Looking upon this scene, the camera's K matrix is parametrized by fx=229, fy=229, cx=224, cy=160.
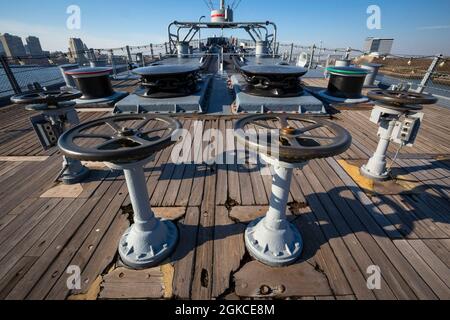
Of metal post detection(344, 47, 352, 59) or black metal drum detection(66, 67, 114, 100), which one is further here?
metal post detection(344, 47, 352, 59)

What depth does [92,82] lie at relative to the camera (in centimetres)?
686

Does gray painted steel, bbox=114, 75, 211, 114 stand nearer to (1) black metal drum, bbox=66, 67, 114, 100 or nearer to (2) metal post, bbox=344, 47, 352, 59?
(1) black metal drum, bbox=66, 67, 114, 100

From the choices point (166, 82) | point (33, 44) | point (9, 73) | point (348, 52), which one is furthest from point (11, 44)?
point (348, 52)

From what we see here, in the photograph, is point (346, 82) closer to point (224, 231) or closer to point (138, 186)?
point (224, 231)

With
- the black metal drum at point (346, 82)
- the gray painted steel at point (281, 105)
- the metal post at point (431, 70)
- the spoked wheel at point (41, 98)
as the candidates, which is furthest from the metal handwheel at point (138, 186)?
the metal post at point (431, 70)

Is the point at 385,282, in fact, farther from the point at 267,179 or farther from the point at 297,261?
the point at 267,179

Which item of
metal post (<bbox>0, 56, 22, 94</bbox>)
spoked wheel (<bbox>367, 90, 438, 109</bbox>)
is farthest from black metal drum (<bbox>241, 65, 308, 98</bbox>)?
metal post (<bbox>0, 56, 22, 94</bbox>)

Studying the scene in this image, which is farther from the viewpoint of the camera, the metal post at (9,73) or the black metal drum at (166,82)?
the metal post at (9,73)

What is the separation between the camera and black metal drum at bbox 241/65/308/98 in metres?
5.98

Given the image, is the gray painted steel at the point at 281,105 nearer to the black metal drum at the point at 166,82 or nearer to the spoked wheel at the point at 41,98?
the black metal drum at the point at 166,82

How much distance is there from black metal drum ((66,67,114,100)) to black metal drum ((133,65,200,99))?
138 cm

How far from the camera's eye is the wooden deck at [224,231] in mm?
1997

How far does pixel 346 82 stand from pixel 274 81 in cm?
261

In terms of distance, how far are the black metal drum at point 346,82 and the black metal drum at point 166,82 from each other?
4.39 metres
